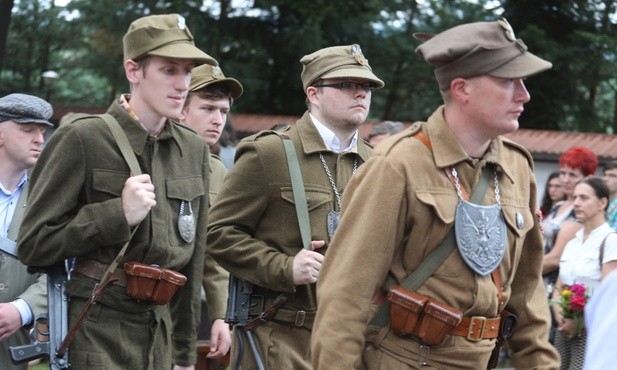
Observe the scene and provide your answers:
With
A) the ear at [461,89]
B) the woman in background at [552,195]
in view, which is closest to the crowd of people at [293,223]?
the ear at [461,89]

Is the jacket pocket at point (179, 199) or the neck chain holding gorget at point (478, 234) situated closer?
the neck chain holding gorget at point (478, 234)

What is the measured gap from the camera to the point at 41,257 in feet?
16.6

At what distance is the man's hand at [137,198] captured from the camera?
16.2ft

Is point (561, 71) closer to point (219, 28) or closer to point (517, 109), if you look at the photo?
point (219, 28)

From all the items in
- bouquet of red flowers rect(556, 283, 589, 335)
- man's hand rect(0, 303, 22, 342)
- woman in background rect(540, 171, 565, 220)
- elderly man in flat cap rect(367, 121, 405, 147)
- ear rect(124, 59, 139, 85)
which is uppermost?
ear rect(124, 59, 139, 85)

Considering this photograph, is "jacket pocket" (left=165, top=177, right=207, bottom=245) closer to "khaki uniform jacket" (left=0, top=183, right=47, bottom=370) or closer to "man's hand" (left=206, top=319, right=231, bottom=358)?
"khaki uniform jacket" (left=0, top=183, right=47, bottom=370)

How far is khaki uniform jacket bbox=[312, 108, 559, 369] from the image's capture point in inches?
165

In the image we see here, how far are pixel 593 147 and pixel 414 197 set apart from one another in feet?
44.9

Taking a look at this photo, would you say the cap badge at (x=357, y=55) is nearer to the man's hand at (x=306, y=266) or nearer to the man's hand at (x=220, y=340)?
the man's hand at (x=306, y=266)

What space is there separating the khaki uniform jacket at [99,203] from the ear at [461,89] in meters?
1.47

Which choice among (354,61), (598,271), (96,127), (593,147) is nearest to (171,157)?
(96,127)

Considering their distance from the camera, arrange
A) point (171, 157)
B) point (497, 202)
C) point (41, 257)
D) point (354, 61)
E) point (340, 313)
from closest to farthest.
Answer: point (340, 313)
point (497, 202)
point (41, 257)
point (171, 157)
point (354, 61)

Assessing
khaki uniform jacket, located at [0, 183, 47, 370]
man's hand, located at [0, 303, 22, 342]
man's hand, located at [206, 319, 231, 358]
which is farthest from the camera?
man's hand, located at [206, 319, 231, 358]

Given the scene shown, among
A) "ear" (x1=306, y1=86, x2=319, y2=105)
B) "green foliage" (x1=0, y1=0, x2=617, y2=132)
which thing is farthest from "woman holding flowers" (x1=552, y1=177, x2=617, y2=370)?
"green foliage" (x1=0, y1=0, x2=617, y2=132)
